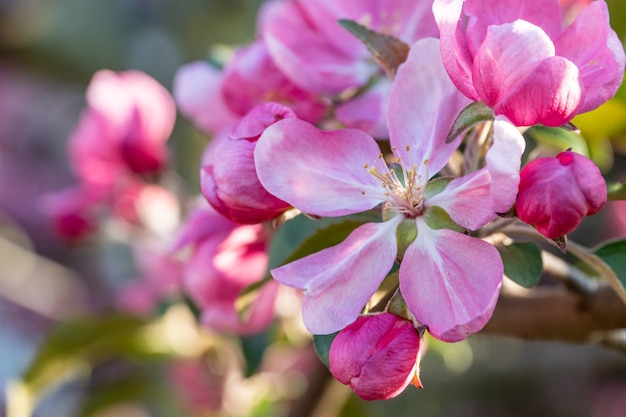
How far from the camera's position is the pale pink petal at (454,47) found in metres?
0.53

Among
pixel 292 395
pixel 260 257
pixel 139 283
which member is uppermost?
pixel 260 257

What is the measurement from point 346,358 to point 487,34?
0.24 m

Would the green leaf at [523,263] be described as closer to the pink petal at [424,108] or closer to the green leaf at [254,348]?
the pink petal at [424,108]

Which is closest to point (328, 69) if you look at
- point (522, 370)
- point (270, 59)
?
point (270, 59)

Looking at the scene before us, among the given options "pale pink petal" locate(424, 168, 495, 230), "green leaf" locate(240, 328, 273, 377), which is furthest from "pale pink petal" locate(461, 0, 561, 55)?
"green leaf" locate(240, 328, 273, 377)

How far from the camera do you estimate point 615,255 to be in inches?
25.2

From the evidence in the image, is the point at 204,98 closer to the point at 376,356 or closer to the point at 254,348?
the point at 254,348

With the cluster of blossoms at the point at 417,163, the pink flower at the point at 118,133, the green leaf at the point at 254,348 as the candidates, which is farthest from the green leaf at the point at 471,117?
the pink flower at the point at 118,133

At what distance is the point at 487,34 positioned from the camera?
540mm

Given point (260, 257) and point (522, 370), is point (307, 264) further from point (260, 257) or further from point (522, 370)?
point (522, 370)

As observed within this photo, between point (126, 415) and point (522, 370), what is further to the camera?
point (126, 415)

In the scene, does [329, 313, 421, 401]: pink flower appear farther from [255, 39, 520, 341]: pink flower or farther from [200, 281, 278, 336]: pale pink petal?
[200, 281, 278, 336]: pale pink petal

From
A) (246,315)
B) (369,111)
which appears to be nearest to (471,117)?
(369,111)

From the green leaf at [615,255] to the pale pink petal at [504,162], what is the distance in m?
0.17
